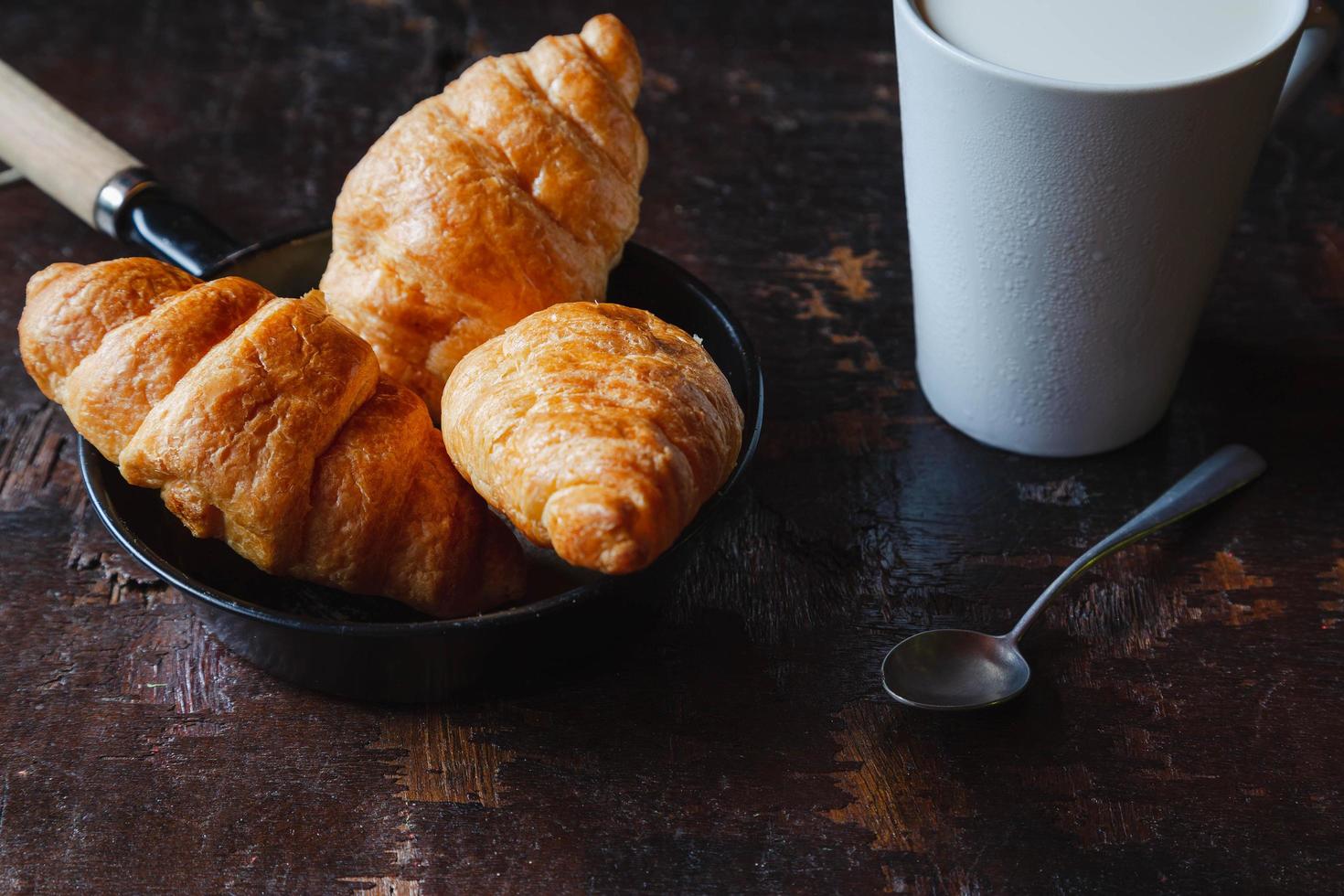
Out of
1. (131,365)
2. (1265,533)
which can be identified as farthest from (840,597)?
(131,365)

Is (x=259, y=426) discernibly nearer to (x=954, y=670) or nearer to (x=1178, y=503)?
(x=954, y=670)

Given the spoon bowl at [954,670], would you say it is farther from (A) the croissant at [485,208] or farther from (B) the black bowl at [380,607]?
(A) the croissant at [485,208]

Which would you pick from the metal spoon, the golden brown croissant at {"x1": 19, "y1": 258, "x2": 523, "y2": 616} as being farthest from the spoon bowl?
the golden brown croissant at {"x1": 19, "y1": 258, "x2": 523, "y2": 616}

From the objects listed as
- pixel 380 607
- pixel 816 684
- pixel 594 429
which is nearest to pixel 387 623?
pixel 380 607

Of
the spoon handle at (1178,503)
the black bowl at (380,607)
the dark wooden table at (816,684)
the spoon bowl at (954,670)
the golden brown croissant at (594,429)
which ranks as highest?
the golden brown croissant at (594,429)

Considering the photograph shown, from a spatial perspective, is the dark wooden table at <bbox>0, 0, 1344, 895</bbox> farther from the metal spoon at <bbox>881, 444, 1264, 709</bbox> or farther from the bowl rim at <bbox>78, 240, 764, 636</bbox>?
the bowl rim at <bbox>78, 240, 764, 636</bbox>

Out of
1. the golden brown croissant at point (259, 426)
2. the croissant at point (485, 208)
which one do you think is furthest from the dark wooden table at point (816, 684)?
the croissant at point (485, 208)
